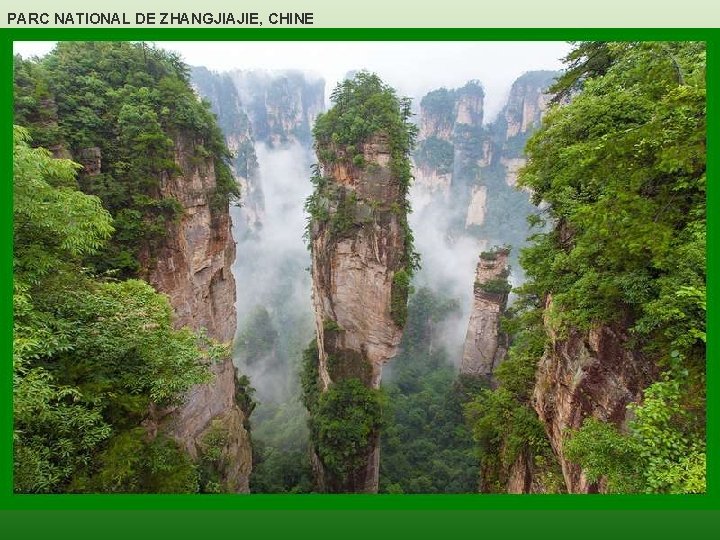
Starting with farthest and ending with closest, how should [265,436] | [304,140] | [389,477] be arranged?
[304,140]
[265,436]
[389,477]

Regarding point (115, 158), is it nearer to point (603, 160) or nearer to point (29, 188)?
point (29, 188)

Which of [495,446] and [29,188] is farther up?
[29,188]

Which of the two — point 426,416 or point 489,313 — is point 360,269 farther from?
point 489,313

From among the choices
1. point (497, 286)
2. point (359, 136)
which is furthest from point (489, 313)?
point (359, 136)

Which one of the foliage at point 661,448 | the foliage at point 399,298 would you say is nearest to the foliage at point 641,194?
the foliage at point 661,448

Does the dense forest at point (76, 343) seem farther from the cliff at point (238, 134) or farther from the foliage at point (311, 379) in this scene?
the cliff at point (238, 134)

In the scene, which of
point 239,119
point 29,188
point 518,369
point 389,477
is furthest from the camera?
point 239,119

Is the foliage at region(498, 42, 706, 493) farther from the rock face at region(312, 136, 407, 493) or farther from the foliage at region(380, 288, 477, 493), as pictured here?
the foliage at region(380, 288, 477, 493)

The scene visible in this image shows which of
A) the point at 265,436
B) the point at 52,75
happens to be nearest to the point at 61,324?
the point at 52,75
